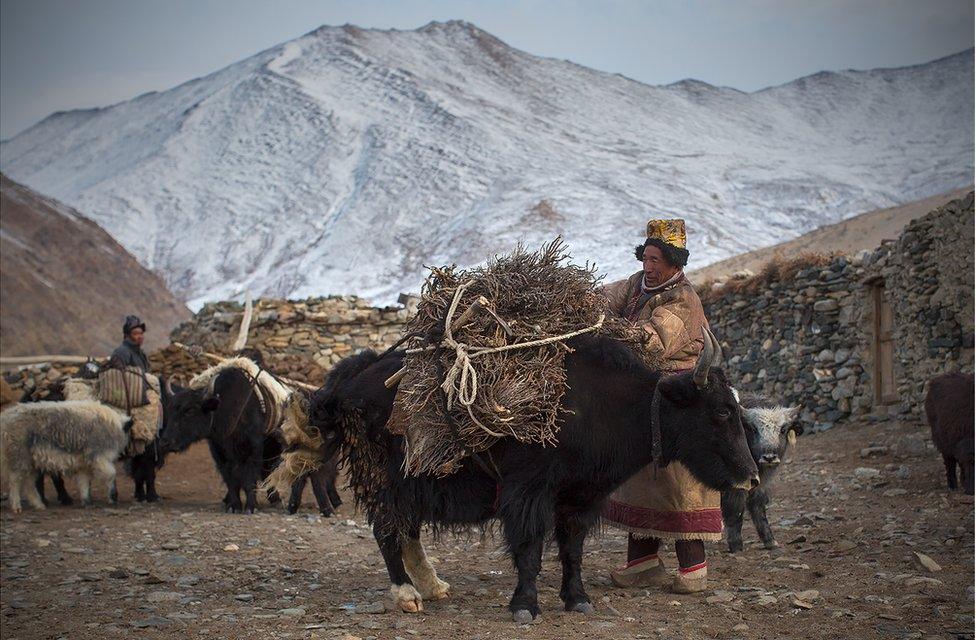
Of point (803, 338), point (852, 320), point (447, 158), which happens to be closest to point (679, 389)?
point (852, 320)

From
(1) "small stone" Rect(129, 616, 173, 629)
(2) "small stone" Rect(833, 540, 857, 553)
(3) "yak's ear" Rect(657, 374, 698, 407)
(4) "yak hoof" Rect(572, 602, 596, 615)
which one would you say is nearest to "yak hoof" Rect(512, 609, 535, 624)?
(4) "yak hoof" Rect(572, 602, 596, 615)

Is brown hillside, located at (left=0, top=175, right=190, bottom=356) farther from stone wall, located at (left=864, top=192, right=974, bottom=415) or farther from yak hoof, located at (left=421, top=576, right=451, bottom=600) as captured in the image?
yak hoof, located at (left=421, top=576, right=451, bottom=600)

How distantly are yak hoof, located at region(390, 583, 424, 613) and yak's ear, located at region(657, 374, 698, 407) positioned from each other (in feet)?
5.31

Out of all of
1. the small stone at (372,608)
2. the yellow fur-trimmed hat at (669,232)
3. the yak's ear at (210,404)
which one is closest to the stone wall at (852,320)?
the yellow fur-trimmed hat at (669,232)

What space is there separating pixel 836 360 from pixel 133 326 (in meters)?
9.01

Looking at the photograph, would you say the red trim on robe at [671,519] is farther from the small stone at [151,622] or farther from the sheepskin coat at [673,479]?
the small stone at [151,622]

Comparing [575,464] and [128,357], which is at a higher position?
[128,357]

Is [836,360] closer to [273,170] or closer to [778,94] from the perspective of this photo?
[273,170]

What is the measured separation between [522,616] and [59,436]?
6.91 meters

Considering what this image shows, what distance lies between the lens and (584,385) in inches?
184

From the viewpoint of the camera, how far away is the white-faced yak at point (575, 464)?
14.8 ft

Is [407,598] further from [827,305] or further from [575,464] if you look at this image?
[827,305]

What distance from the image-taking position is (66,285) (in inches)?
1223

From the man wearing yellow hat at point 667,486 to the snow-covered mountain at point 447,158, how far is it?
672 inches
